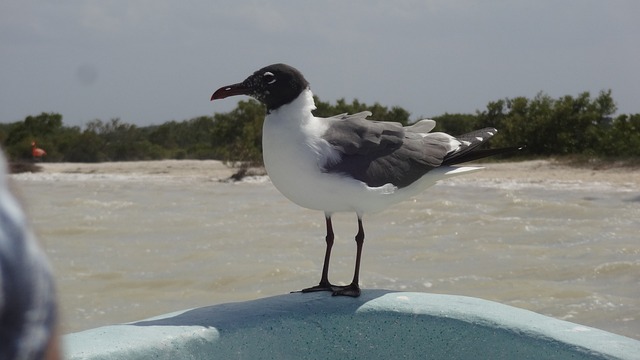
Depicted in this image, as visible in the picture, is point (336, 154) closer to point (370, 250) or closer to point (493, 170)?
point (370, 250)

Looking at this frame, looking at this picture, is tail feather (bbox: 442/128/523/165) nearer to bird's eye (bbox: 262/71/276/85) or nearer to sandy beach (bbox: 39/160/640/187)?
Result: bird's eye (bbox: 262/71/276/85)

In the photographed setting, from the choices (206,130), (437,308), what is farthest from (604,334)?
(206,130)

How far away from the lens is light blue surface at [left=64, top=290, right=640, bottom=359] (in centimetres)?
267

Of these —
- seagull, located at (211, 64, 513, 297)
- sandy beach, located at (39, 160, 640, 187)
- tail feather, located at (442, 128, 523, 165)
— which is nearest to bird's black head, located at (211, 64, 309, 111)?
seagull, located at (211, 64, 513, 297)

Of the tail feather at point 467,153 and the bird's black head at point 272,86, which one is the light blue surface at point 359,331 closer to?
the tail feather at point 467,153

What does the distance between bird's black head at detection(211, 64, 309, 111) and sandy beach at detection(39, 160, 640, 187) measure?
466 inches

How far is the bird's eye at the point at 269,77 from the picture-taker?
281 centimetres

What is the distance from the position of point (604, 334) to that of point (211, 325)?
125 cm

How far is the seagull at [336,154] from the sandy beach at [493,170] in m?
11.4

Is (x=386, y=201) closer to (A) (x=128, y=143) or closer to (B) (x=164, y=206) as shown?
(B) (x=164, y=206)

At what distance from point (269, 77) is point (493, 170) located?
14.3 metres

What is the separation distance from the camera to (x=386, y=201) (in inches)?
117

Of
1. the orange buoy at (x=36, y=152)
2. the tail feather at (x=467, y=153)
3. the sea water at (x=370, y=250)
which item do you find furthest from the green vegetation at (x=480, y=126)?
the tail feather at (x=467, y=153)

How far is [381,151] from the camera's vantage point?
3025mm
